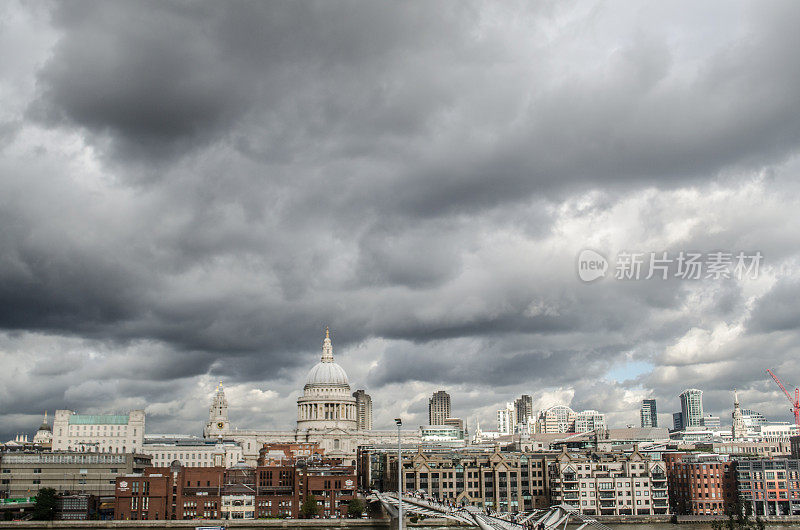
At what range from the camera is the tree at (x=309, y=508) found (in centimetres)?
12769

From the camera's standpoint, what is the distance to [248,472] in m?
153

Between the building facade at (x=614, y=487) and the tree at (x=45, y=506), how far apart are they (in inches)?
3009

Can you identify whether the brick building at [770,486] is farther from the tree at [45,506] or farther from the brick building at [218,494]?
Answer: the tree at [45,506]

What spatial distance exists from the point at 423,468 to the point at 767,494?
175 feet

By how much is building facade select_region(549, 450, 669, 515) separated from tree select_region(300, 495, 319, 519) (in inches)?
1468

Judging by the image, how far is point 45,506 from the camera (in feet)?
419

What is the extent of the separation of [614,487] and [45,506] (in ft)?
281

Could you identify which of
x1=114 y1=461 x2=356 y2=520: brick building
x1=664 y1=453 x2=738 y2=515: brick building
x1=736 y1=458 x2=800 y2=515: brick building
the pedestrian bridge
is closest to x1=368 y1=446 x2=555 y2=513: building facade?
x1=114 y1=461 x2=356 y2=520: brick building

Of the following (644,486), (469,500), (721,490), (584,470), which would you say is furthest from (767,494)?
(469,500)

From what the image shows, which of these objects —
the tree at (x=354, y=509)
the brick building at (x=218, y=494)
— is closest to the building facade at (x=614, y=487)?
the tree at (x=354, y=509)

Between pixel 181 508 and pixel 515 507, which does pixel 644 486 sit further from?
pixel 181 508

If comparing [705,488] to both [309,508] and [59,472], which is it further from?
[59,472]

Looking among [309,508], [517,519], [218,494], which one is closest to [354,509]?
[309,508]

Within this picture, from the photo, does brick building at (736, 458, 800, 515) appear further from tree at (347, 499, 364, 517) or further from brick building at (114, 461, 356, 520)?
brick building at (114, 461, 356, 520)
